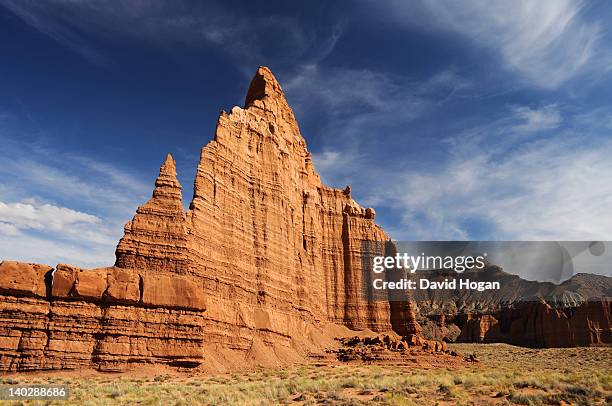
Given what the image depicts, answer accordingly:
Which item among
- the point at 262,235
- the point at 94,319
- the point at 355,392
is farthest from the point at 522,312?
the point at 94,319

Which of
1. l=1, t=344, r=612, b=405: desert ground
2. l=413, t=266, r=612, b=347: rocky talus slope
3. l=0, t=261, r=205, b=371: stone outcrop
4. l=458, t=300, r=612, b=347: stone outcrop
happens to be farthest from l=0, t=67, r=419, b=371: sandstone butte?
l=413, t=266, r=612, b=347: rocky talus slope

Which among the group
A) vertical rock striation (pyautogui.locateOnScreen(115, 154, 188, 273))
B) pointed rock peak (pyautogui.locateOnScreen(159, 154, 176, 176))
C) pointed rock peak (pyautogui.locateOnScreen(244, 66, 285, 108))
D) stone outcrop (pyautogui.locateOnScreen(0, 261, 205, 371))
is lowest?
stone outcrop (pyautogui.locateOnScreen(0, 261, 205, 371))

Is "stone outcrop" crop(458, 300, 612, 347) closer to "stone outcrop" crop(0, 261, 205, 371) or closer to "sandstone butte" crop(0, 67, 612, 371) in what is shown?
"sandstone butte" crop(0, 67, 612, 371)

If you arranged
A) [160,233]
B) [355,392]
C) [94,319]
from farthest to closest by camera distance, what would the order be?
1. [160,233]
2. [94,319]
3. [355,392]

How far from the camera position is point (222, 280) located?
41.9 m

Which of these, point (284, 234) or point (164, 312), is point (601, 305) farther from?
point (164, 312)

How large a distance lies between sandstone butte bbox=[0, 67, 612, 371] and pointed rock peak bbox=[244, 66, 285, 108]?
0.26 metres

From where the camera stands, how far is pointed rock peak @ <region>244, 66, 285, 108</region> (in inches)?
2579

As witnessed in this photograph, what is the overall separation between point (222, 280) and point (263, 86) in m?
33.1

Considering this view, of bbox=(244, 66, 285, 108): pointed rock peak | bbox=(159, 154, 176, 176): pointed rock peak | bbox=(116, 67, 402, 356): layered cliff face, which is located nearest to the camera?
bbox=(116, 67, 402, 356): layered cliff face

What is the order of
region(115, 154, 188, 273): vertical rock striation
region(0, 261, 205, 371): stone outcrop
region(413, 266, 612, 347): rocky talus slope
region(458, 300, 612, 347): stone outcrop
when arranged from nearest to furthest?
region(0, 261, 205, 371): stone outcrop, region(115, 154, 188, 273): vertical rock striation, region(458, 300, 612, 347): stone outcrop, region(413, 266, 612, 347): rocky talus slope

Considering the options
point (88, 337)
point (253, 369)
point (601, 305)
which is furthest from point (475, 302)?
point (88, 337)

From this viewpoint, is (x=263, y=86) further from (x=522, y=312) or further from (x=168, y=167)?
(x=522, y=312)

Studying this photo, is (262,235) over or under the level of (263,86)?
under
